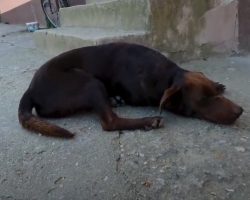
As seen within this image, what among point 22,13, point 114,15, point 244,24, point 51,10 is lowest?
point 22,13

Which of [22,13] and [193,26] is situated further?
[22,13]

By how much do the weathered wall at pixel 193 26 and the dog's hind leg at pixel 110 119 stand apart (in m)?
1.35

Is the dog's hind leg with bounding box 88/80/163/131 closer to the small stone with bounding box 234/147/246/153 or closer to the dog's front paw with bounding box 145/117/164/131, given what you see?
the dog's front paw with bounding box 145/117/164/131

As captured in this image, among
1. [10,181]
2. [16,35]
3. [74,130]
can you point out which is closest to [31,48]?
[16,35]

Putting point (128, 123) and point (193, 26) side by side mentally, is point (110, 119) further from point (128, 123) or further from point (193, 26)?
point (193, 26)

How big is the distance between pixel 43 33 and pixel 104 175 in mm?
3168

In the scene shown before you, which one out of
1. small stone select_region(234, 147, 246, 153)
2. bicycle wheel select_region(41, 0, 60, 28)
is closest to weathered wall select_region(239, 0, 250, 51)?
small stone select_region(234, 147, 246, 153)

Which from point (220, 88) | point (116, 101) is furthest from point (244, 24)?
point (116, 101)

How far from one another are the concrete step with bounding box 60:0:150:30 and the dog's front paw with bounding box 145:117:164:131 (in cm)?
147

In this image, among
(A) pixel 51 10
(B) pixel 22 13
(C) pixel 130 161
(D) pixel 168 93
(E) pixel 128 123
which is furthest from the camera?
(B) pixel 22 13

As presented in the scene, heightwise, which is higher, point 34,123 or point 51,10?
point 34,123

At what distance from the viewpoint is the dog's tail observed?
2388 millimetres

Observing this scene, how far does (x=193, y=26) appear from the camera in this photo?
3887 millimetres

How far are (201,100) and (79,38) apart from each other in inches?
69.8
